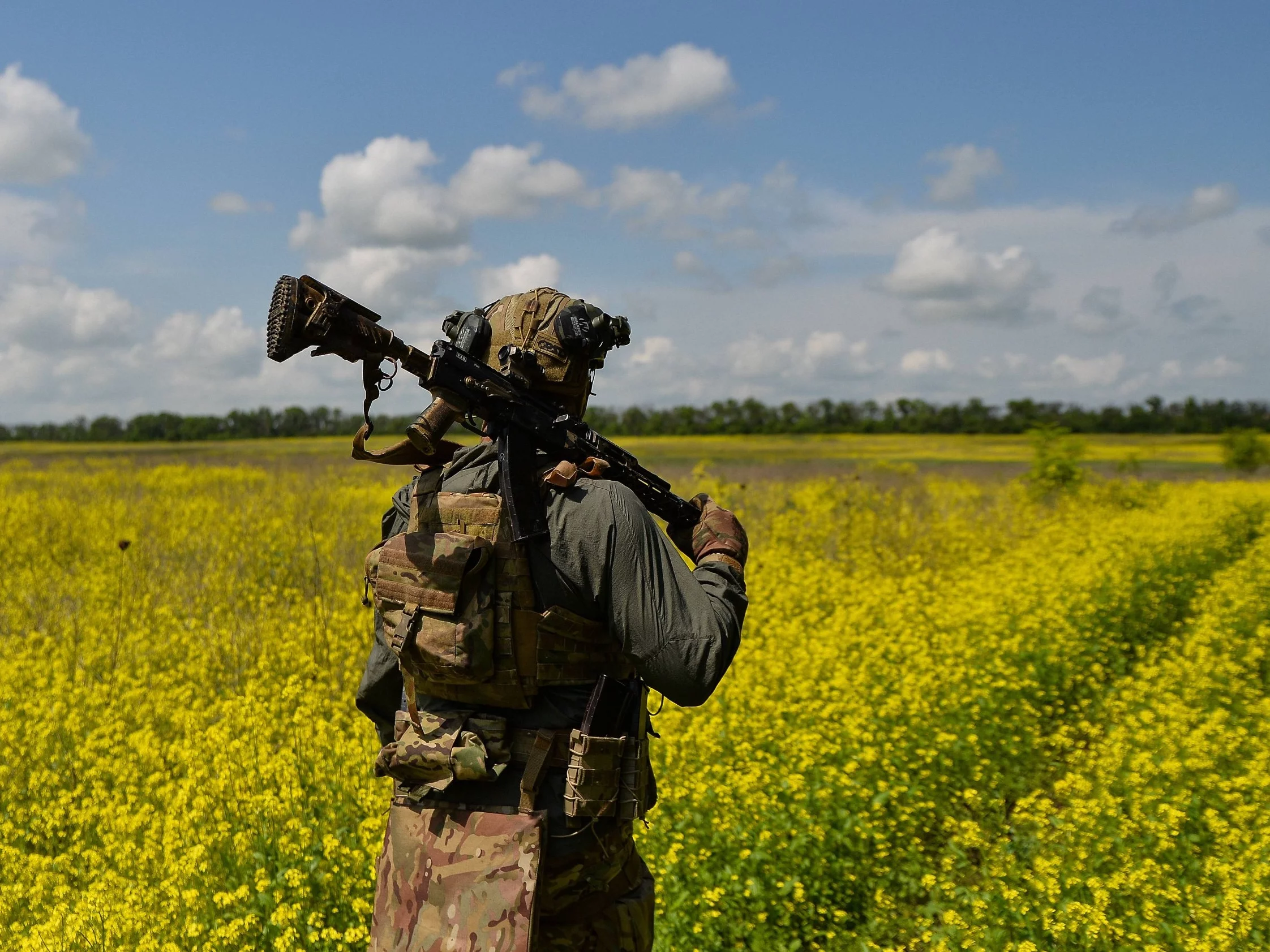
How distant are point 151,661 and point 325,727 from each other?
2.31 m

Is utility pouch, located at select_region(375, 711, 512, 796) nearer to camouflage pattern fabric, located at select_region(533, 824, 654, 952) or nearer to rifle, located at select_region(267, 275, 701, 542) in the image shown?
camouflage pattern fabric, located at select_region(533, 824, 654, 952)

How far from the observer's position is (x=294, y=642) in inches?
213

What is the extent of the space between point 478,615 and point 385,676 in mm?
459

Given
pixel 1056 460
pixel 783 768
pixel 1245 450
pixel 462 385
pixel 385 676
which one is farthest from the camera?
pixel 1245 450

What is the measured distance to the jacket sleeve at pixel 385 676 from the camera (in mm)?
2035

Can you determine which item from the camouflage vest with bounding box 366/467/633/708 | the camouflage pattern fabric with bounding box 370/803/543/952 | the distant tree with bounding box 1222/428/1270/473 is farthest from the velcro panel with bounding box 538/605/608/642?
the distant tree with bounding box 1222/428/1270/473

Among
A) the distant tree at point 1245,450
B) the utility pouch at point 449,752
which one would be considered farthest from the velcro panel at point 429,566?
the distant tree at point 1245,450

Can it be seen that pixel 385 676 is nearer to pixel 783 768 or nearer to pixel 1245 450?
pixel 783 768

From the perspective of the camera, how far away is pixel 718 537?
1.95 m

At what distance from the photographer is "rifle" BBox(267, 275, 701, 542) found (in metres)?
1.55

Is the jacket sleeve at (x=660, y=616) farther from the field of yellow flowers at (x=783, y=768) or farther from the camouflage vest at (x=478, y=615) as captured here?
the field of yellow flowers at (x=783, y=768)

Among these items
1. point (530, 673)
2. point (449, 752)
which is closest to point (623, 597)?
point (530, 673)

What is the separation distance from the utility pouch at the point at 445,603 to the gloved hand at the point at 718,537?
1.58 feet

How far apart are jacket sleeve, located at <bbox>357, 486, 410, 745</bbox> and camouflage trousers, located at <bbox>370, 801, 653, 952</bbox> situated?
0.27m
